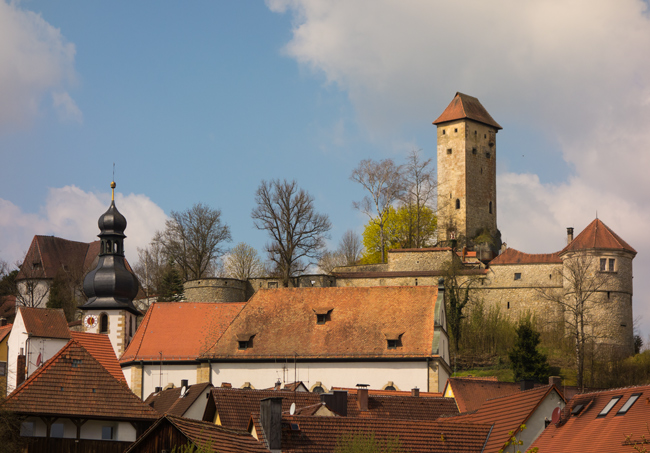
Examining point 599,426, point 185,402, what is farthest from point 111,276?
point 599,426

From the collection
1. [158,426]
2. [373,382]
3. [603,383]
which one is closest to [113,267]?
[373,382]

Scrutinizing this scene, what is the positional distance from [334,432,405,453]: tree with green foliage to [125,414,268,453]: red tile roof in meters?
1.74

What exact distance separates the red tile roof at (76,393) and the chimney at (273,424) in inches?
230

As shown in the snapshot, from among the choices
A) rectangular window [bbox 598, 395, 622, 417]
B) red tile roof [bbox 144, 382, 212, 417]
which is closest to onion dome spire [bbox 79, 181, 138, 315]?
red tile roof [bbox 144, 382, 212, 417]

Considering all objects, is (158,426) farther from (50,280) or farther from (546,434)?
(50,280)

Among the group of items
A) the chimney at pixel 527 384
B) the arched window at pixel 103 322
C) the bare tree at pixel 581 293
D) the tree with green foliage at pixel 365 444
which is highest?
the bare tree at pixel 581 293

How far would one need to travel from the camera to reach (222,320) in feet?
153

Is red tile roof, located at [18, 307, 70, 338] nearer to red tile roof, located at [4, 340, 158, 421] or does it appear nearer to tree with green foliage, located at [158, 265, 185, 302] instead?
tree with green foliage, located at [158, 265, 185, 302]

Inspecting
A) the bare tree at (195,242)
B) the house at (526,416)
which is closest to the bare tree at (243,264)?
the bare tree at (195,242)

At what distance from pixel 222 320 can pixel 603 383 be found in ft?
61.4

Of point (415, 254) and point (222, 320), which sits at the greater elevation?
point (415, 254)

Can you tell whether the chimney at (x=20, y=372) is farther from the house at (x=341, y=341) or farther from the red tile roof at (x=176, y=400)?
the house at (x=341, y=341)

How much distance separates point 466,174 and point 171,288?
23839 mm

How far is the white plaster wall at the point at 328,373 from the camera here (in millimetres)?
42219
